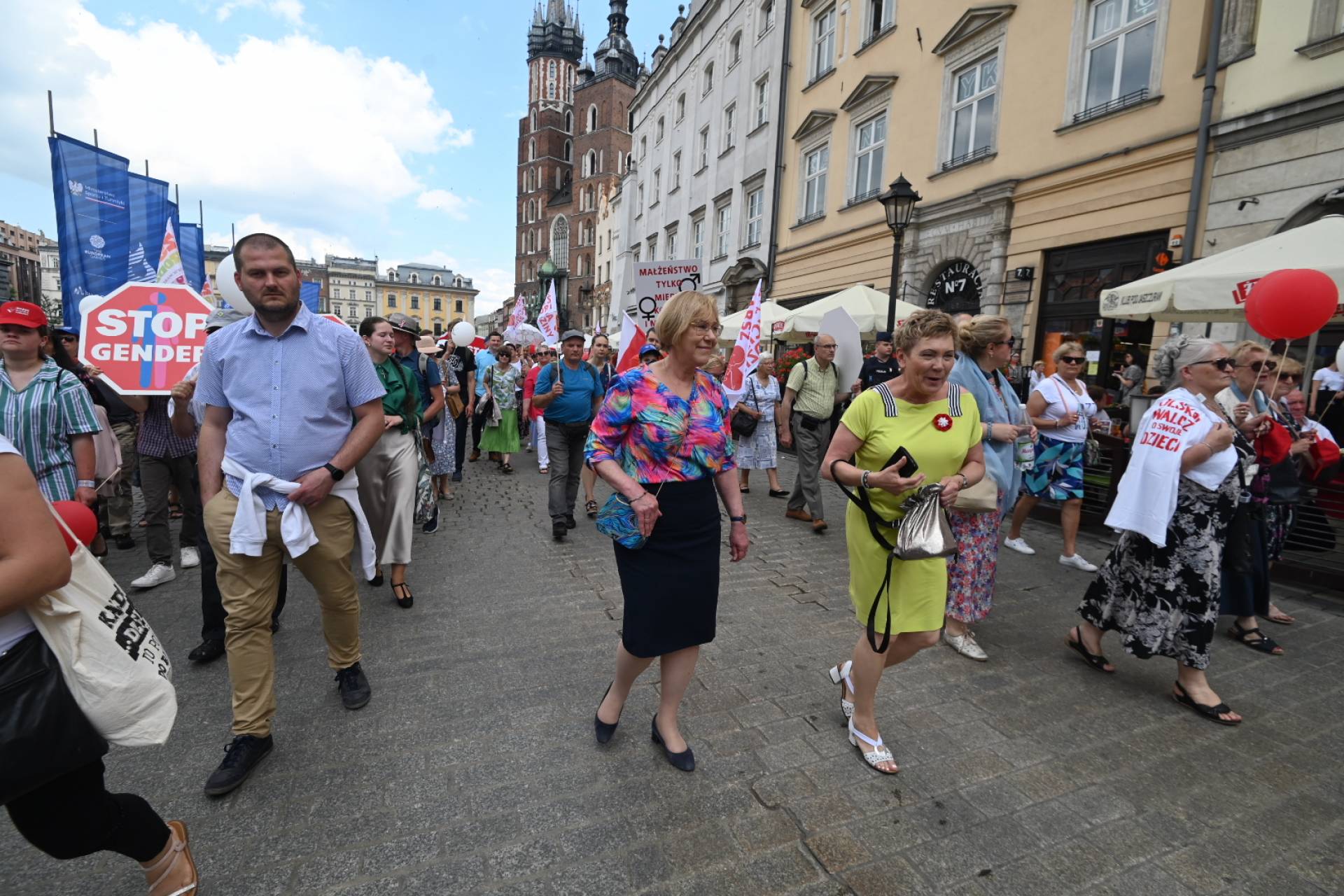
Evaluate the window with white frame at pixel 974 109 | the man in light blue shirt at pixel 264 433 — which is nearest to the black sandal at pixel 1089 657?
the man in light blue shirt at pixel 264 433

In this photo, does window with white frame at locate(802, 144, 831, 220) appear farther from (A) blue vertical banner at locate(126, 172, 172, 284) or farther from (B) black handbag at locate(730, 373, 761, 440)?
(A) blue vertical banner at locate(126, 172, 172, 284)

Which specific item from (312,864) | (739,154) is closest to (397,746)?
(312,864)

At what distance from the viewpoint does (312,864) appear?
2.06 meters

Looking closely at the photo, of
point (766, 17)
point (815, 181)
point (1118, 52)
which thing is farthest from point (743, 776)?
point (766, 17)

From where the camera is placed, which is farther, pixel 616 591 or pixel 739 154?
pixel 739 154

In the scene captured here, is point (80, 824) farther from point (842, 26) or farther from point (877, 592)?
point (842, 26)

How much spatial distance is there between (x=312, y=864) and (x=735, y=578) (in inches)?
132

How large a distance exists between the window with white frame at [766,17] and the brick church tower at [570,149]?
2899cm

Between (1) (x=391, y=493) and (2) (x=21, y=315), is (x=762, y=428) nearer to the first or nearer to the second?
(1) (x=391, y=493)

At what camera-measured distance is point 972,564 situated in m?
3.75

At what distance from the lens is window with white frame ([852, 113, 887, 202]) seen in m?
15.4

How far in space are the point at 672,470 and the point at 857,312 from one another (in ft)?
30.9

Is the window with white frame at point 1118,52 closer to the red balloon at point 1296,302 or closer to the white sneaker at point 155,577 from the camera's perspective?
the red balloon at point 1296,302

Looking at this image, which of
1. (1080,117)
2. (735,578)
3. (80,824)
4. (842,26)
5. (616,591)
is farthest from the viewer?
(842,26)
